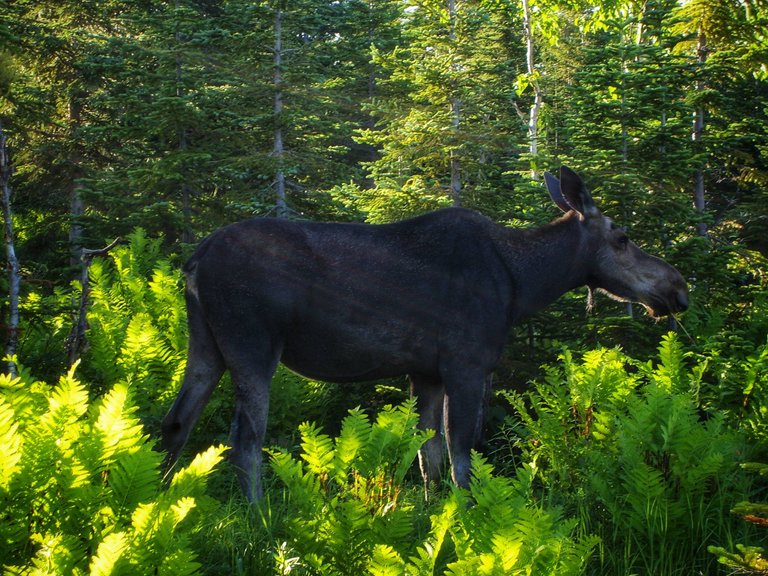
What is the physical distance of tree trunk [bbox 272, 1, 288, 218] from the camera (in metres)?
15.0

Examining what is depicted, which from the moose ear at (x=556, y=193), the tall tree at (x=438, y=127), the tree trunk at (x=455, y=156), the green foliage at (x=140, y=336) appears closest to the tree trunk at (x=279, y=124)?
the green foliage at (x=140, y=336)

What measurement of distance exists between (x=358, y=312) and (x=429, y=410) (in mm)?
1195

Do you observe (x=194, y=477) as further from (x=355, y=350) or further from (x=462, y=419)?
(x=462, y=419)

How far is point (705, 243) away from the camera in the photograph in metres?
9.79

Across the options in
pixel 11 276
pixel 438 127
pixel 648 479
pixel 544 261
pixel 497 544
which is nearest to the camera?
pixel 497 544

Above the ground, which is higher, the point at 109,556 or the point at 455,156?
the point at 455,156

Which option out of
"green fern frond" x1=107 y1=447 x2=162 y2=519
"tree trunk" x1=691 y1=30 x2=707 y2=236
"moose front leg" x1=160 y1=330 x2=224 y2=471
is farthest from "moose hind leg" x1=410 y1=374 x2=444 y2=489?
"tree trunk" x1=691 y1=30 x2=707 y2=236

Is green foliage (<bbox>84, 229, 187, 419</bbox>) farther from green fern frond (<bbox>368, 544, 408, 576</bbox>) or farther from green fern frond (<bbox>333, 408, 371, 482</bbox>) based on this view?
green fern frond (<bbox>368, 544, 408, 576</bbox>)

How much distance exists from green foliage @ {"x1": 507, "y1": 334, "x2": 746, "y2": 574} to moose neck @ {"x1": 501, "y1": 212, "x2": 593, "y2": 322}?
3.05ft

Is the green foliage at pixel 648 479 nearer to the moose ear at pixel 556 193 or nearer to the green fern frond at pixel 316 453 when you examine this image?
the green fern frond at pixel 316 453

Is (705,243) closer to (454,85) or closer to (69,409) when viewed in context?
(454,85)

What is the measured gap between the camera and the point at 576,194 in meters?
7.68

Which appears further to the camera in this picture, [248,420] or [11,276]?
[11,276]

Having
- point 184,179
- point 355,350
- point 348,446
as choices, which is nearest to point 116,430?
point 348,446
